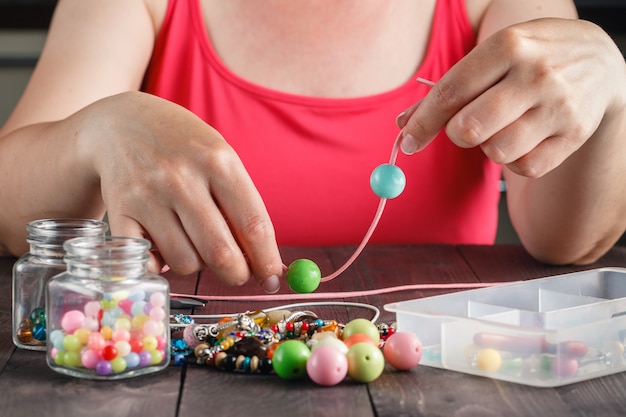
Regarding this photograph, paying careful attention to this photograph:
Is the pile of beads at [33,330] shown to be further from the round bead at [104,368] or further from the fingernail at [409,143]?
the fingernail at [409,143]

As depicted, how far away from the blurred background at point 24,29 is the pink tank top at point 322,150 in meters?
1.16

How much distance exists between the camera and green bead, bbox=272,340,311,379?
68 cm

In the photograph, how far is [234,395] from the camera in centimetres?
65

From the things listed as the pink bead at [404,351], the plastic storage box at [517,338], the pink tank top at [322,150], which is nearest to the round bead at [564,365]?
the plastic storage box at [517,338]

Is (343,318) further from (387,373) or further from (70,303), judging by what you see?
(70,303)

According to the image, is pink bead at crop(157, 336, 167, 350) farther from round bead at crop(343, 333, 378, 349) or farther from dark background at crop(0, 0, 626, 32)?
dark background at crop(0, 0, 626, 32)

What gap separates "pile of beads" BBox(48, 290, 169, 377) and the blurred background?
1.91 meters

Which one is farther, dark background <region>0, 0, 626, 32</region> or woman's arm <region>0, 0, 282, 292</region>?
dark background <region>0, 0, 626, 32</region>

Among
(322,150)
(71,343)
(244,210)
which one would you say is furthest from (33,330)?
(322,150)

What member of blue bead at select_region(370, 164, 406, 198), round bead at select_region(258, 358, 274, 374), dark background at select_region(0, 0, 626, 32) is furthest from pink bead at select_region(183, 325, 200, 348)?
dark background at select_region(0, 0, 626, 32)

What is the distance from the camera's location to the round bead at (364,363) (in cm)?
67

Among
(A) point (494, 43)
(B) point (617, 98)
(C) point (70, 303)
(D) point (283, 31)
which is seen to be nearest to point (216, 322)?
(C) point (70, 303)

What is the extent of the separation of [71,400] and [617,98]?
2.35 ft

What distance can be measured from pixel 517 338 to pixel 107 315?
34cm
